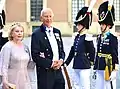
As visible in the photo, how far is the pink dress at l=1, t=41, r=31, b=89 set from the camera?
19.2 ft

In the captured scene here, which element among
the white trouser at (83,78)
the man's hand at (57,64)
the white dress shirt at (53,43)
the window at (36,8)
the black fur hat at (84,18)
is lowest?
the white trouser at (83,78)

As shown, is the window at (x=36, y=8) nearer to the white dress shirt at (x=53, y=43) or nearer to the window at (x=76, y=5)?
the window at (x=76, y=5)

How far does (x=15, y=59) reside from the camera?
587 cm

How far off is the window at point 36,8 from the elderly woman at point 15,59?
33536mm

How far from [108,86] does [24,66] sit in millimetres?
1735

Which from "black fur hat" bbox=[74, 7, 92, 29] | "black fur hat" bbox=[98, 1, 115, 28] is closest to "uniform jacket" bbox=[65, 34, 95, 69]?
"black fur hat" bbox=[74, 7, 92, 29]

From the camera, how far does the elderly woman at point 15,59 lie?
5.85m

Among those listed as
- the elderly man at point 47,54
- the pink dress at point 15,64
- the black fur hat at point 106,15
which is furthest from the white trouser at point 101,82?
the pink dress at point 15,64

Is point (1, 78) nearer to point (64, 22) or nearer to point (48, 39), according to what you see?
point (48, 39)

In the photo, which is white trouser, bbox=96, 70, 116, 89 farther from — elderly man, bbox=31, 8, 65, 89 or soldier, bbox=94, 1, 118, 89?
elderly man, bbox=31, 8, 65, 89

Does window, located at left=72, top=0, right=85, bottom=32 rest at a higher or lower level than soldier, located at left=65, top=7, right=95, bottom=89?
higher

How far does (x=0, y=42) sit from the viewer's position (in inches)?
347

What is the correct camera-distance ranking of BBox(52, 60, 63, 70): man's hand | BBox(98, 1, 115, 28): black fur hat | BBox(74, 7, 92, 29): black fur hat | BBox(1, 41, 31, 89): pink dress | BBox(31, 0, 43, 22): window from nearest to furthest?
1. BBox(1, 41, 31, 89): pink dress
2. BBox(52, 60, 63, 70): man's hand
3. BBox(98, 1, 115, 28): black fur hat
4. BBox(74, 7, 92, 29): black fur hat
5. BBox(31, 0, 43, 22): window

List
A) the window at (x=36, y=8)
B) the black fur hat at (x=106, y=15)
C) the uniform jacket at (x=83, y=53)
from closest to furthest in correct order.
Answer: the black fur hat at (x=106, y=15) < the uniform jacket at (x=83, y=53) < the window at (x=36, y=8)
